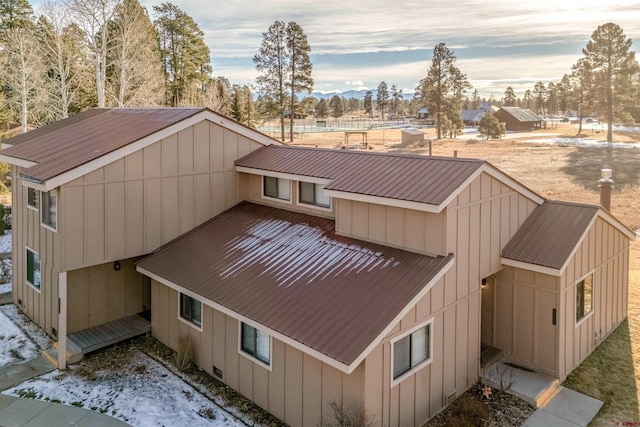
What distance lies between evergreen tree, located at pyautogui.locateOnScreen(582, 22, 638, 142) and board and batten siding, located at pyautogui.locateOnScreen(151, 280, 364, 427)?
182 ft

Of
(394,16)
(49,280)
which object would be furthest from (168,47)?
(49,280)

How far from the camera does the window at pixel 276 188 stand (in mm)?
12561

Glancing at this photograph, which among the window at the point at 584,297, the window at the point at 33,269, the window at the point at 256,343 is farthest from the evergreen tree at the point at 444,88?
the window at the point at 256,343

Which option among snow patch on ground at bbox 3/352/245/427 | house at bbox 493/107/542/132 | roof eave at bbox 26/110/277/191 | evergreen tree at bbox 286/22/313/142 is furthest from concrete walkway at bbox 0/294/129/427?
house at bbox 493/107/542/132

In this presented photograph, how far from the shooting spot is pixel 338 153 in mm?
12344

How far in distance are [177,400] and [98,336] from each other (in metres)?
3.55

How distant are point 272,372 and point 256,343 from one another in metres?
0.69

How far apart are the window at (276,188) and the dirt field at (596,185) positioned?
794 centimetres

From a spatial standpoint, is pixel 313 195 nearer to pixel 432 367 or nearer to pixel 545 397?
pixel 432 367

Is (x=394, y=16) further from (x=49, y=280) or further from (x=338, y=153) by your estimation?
(x=49, y=280)

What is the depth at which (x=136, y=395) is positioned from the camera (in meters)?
9.38

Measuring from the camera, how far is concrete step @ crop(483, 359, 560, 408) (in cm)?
919

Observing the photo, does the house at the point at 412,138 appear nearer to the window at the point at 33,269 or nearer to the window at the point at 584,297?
the window at the point at 584,297

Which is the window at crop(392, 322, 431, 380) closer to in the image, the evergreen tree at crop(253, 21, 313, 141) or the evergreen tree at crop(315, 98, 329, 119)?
the evergreen tree at crop(253, 21, 313, 141)
